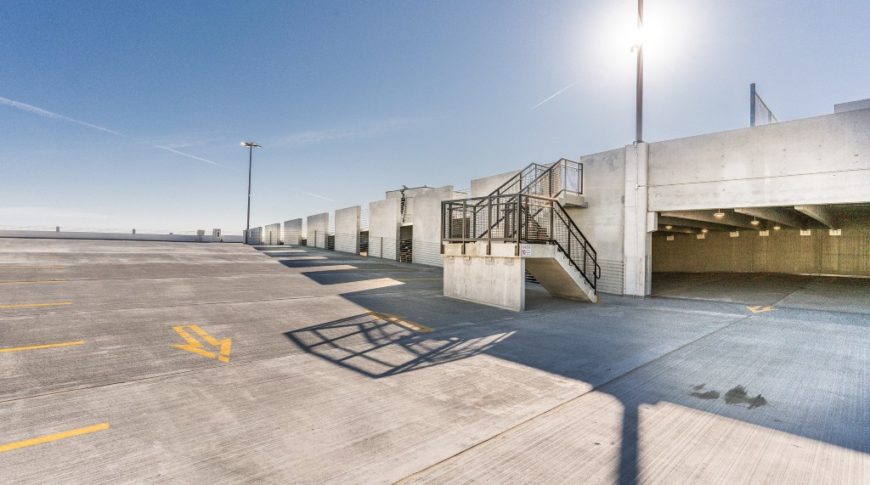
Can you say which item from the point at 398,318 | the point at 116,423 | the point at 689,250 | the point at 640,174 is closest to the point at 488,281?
the point at 398,318

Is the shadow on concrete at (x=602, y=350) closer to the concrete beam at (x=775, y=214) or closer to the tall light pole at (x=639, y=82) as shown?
the concrete beam at (x=775, y=214)

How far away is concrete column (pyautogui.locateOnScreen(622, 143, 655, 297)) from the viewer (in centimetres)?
1415

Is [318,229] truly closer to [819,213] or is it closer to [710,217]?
[710,217]

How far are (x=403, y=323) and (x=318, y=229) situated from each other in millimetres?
33607

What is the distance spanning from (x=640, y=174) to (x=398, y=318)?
10446 mm

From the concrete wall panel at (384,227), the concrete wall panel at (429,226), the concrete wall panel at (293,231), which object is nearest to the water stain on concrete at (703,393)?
the concrete wall panel at (429,226)

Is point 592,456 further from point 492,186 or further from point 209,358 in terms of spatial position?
point 492,186

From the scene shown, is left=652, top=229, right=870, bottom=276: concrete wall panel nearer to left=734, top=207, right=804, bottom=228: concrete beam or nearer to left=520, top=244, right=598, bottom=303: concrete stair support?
left=734, top=207, right=804, bottom=228: concrete beam

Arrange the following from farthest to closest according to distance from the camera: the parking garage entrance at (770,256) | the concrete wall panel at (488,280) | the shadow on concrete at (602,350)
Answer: the parking garage entrance at (770,256)
the concrete wall panel at (488,280)
the shadow on concrete at (602,350)

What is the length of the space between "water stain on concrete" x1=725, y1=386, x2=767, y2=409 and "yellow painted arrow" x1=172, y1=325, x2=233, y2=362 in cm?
681

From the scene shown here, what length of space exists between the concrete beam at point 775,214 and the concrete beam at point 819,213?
0.75m

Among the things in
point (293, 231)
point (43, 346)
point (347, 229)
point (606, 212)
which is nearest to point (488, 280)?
point (606, 212)

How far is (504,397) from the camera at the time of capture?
4742 millimetres

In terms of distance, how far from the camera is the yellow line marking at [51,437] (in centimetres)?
338
